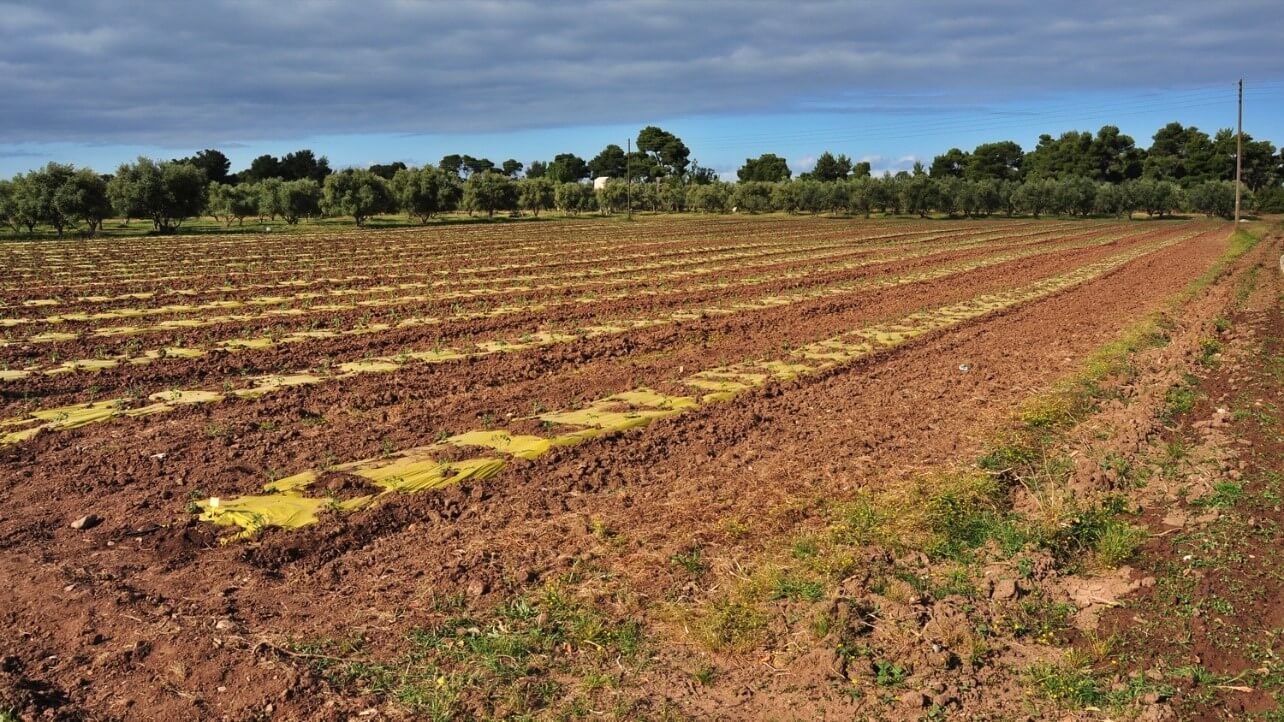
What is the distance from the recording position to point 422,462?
8.84m

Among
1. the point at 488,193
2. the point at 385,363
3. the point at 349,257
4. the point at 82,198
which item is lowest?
the point at 385,363

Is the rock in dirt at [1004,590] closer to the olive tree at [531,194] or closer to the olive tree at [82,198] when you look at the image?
the olive tree at [82,198]

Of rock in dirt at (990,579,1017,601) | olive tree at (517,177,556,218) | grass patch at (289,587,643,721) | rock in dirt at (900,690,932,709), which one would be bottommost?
rock in dirt at (900,690,932,709)

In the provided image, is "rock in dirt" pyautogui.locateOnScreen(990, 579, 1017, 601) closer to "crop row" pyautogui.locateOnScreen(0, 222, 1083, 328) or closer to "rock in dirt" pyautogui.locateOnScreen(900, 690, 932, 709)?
"rock in dirt" pyautogui.locateOnScreen(900, 690, 932, 709)

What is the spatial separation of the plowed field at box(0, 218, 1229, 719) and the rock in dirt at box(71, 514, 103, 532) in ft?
0.08

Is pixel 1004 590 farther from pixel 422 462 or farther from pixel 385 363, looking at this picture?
pixel 385 363

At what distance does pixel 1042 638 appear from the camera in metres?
5.41

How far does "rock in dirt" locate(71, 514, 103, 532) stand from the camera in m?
7.41

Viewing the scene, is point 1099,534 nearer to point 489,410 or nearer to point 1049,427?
point 1049,427

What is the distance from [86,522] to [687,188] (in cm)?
11433

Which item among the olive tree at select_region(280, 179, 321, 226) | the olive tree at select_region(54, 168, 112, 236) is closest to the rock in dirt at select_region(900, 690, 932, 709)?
the olive tree at select_region(54, 168, 112, 236)

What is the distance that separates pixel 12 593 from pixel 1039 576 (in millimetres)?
7205

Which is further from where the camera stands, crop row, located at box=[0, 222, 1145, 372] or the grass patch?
crop row, located at box=[0, 222, 1145, 372]

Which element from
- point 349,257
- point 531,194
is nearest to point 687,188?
point 531,194
